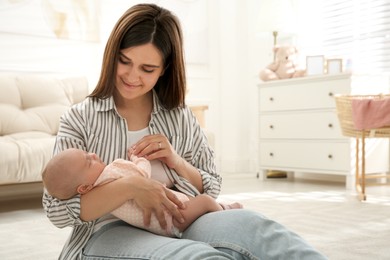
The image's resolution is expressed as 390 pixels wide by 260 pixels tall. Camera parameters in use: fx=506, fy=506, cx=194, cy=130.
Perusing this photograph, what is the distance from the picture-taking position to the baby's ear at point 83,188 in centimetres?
103

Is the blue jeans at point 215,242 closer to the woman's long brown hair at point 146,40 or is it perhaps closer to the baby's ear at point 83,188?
the baby's ear at point 83,188

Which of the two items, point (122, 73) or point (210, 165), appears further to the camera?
point (210, 165)

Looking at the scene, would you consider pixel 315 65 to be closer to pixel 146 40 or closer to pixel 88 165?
pixel 146 40

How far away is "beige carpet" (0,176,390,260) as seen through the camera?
1.88 metres

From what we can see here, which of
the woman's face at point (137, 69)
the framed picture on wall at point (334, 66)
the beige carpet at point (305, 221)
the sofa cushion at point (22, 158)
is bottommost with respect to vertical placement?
the beige carpet at point (305, 221)

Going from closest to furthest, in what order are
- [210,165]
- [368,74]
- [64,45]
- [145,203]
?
[145,203] → [210,165] → [368,74] → [64,45]

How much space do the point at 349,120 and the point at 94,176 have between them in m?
2.52

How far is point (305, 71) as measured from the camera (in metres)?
4.12

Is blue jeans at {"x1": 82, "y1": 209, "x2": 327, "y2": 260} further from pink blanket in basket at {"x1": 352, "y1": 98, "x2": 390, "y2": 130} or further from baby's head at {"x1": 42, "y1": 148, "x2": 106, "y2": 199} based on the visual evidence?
pink blanket in basket at {"x1": 352, "y1": 98, "x2": 390, "y2": 130}

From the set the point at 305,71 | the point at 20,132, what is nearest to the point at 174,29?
the point at 20,132

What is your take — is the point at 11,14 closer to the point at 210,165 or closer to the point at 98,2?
the point at 98,2

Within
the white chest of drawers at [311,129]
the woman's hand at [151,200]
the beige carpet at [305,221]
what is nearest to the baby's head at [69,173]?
the woman's hand at [151,200]

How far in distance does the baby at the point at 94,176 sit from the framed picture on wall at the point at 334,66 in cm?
296

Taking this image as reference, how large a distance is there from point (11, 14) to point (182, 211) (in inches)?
121
